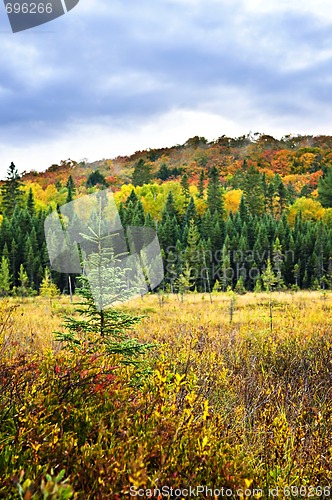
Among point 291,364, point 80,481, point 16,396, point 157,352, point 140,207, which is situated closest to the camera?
point 80,481

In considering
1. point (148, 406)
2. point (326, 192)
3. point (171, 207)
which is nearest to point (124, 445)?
point (148, 406)

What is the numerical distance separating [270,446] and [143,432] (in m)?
1.28

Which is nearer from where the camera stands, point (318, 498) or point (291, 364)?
point (318, 498)

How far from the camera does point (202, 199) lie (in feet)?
237

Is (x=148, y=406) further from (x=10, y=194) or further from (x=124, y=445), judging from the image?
(x=10, y=194)

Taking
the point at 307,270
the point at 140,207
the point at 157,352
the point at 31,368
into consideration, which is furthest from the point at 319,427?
the point at 140,207

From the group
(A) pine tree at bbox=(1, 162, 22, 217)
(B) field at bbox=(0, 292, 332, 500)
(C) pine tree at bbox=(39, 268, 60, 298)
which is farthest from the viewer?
(A) pine tree at bbox=(1, 162, 22, 217)

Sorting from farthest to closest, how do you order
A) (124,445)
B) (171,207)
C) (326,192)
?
(326,192) < (171,207) < (124,445)

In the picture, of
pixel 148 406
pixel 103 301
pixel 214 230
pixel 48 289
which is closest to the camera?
pixel 148 406

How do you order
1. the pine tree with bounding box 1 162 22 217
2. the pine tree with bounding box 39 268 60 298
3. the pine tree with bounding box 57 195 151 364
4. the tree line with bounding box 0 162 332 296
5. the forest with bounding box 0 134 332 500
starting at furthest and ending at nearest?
the pine tree with bounding box 1 162 22 217 → the tree line with bounding box 0 162 332 296 → the pine tree with bounding box 39 268 60 298 → the pine tree with bounding box 57 195 151 364 → the forest with bounding box 0 134 332 500

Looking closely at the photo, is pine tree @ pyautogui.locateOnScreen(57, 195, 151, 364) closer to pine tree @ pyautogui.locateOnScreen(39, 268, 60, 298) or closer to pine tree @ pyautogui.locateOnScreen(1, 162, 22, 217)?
pine tree @ pyautogui.locateOnScreen(39, 268, 60, 298)

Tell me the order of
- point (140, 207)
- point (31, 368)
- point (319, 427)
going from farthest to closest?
point (140, 207) → point (319, 427) → point (31, 368)

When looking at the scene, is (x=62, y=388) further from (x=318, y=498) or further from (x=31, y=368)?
(x=318, y=498)

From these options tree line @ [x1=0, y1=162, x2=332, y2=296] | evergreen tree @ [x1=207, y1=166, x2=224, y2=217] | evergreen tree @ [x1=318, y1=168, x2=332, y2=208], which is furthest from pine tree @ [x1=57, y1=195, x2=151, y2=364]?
evergreen tree @ [x1=318, y1=168, x2=332, y2=208]
